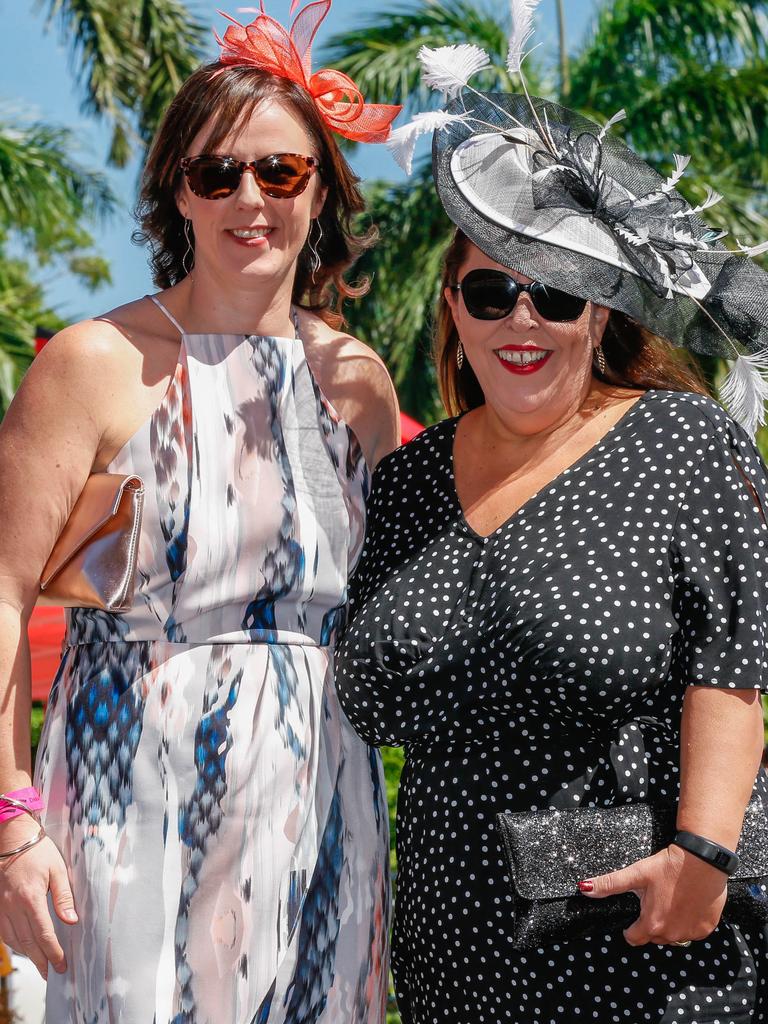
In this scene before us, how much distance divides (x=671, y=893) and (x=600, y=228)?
1157mm

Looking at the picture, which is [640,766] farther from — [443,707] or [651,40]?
[651,40]

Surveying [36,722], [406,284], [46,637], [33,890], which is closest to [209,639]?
[33,890]

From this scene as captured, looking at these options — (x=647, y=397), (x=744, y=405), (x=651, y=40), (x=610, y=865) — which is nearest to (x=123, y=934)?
(x=610, y=865)

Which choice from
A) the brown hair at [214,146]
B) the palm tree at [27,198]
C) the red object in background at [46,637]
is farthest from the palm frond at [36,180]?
the brown hair at [214,146]

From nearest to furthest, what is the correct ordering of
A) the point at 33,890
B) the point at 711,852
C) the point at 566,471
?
1. the point at 711,852
2. the point at 33,890
3. the point at 566,471

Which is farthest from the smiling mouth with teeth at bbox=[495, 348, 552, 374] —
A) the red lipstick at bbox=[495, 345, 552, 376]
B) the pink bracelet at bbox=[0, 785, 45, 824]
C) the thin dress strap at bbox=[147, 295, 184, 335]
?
the pink bracelet at bbox=[0, 785, 45, 824]

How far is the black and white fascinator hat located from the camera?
222 centimetres

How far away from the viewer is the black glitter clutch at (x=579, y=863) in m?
1.94

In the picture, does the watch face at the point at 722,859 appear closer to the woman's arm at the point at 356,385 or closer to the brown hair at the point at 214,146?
the woman's arm at the point at 356,385

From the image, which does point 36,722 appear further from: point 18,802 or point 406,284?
point 18,802

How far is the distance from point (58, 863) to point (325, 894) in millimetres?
491

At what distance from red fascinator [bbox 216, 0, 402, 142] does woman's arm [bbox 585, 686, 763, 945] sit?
1292 mm

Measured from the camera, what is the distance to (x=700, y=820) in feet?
6.31

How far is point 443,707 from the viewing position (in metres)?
2.11
